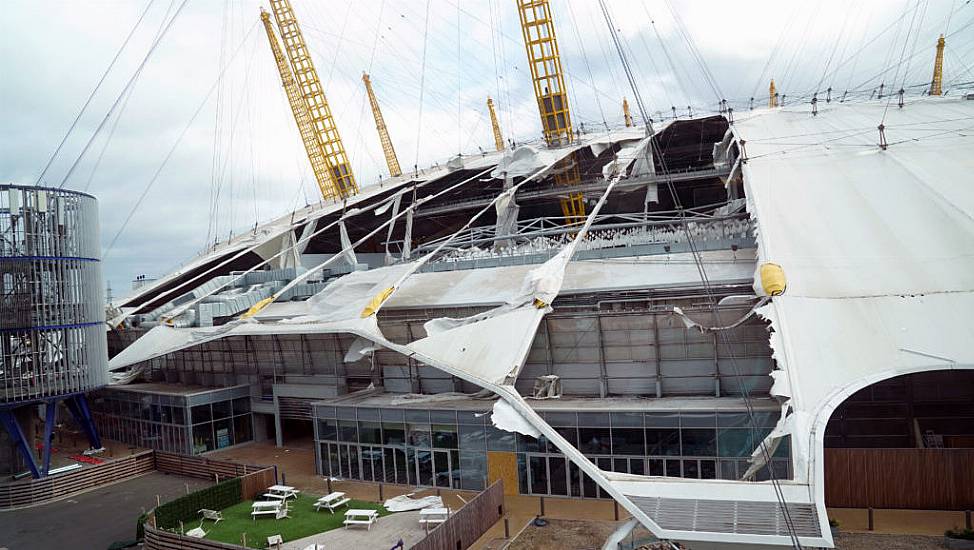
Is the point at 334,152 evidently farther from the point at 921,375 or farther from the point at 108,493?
the point at 921,375

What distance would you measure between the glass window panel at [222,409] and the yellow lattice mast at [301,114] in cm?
3332

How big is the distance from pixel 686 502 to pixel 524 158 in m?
27.4

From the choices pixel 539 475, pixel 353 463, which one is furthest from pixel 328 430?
pixel 539 475

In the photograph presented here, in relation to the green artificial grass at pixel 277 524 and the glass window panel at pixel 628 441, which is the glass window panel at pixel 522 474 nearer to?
the glass window panel at pixel 628 441

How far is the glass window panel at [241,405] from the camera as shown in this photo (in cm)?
3027

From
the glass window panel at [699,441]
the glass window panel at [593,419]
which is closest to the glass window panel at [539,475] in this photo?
the glass window panel at [593,419]

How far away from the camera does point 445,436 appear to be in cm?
2159

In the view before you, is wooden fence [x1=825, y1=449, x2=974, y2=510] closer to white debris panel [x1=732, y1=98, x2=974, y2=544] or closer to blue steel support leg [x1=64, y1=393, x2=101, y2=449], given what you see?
white debris panel [x1=732, y1=98, x2=974, y2=544]

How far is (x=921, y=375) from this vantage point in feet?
62.9

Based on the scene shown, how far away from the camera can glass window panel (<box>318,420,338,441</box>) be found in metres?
23.8

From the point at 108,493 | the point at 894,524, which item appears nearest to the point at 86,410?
the point at 108,493

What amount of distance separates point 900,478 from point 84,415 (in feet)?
96.6

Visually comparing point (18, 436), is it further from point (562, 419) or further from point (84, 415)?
point (562, 419)

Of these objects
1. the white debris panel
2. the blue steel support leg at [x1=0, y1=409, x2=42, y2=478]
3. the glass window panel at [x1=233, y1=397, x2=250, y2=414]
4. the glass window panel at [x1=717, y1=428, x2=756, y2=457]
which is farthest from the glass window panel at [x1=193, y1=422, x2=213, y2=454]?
the white debris panel
